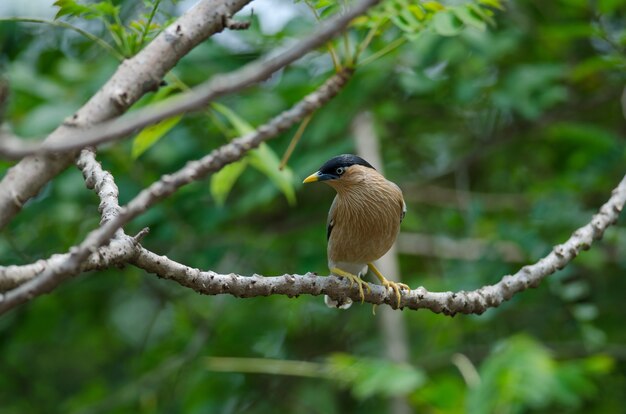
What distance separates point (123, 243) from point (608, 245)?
495 cm

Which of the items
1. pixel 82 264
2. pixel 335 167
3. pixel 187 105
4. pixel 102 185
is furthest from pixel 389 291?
pixel 187 105

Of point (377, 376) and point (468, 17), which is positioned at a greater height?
point (468, 17)

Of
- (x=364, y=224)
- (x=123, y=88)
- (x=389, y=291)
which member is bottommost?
(x=364, y=224)

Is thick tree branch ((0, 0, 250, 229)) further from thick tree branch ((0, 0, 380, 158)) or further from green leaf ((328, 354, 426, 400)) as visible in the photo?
green leaf ((328, 354, 426, 400))

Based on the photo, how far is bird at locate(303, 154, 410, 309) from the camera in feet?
15.4

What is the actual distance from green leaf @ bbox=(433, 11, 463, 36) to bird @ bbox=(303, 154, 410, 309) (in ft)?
3.78

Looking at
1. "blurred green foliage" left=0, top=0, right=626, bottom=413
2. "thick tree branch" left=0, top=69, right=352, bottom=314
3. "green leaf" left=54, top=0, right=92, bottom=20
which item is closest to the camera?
"thick tree branch" left=0, top=69, right=352, bottom=314

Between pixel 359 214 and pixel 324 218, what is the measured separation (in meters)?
1.95

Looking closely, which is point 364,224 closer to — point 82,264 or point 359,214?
point 359,214

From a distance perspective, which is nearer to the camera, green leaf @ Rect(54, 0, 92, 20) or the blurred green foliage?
green leaf @ Rect(54, 0, 92, 20)

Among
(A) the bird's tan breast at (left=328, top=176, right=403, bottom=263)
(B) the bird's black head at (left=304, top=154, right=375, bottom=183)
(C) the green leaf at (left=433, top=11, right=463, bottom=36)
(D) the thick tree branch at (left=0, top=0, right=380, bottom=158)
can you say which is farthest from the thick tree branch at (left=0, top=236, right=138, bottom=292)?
(B) the bird's black head at (left=304, top=154, right=375, bottom=183)

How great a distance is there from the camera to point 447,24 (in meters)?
3.98

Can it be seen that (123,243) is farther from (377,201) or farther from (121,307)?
(121,307)

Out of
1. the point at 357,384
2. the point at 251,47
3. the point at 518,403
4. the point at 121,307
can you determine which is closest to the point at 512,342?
the point at 518,403
